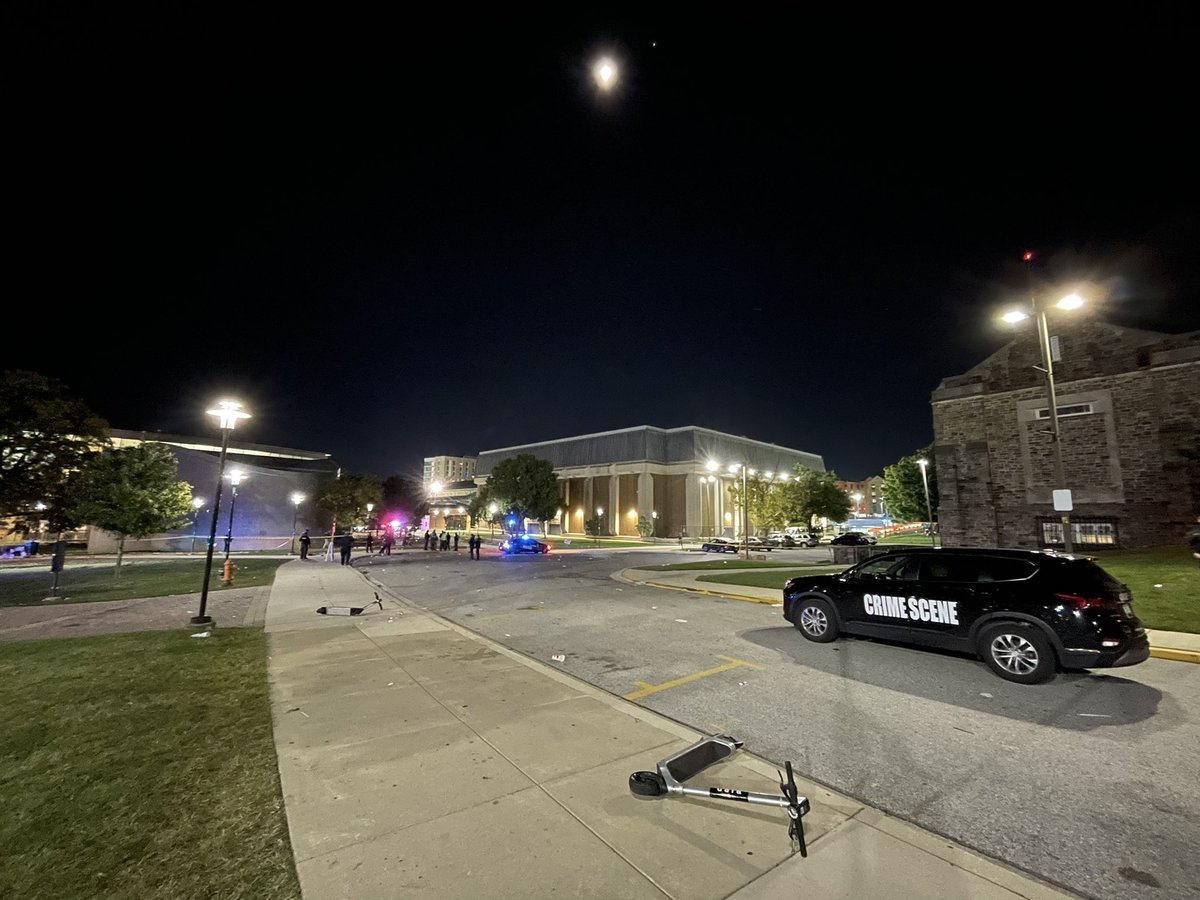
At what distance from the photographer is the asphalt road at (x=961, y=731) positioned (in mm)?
3257

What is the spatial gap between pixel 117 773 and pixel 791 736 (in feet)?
19.4

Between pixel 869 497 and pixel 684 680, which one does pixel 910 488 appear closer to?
pixel 684 680

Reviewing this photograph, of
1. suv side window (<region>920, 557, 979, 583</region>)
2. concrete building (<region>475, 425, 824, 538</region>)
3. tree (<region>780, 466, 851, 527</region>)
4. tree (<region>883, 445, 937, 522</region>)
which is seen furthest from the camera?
concrete building (<region>475, 425, 824, 538</region>)

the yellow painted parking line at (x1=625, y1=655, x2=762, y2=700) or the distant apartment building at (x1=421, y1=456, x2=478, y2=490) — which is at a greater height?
the distant apartment building at (x1=421, y1=456, x2=478, y2=490)

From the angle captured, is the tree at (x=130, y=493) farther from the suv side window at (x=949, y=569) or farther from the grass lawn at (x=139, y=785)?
the suv side window at (x=949, y=569)

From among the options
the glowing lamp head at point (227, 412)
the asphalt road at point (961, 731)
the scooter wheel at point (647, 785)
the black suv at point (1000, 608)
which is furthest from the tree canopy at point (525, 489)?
the scooter wheel at point (647, 785)

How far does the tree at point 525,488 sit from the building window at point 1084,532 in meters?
46.9

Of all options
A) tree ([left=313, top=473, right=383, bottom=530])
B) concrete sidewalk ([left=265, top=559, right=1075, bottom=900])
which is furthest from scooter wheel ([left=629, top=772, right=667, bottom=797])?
tree ([left=313, top=473, right=383, bottom=530])

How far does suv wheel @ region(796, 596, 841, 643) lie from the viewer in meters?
8.46

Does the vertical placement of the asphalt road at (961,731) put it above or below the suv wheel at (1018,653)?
below

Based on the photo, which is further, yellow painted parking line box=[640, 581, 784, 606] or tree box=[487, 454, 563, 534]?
tree box=[487, 454, 563, 534]

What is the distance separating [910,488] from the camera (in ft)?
186

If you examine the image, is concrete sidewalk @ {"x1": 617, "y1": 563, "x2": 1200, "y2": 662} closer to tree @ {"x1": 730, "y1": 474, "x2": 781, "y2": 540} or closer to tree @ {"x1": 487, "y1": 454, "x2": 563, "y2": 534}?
tree @ {"x1": 730, "y1": 474, "x2": 781, "y2": 540}

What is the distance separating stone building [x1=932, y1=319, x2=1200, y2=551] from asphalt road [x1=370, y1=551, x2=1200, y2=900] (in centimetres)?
1768
